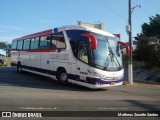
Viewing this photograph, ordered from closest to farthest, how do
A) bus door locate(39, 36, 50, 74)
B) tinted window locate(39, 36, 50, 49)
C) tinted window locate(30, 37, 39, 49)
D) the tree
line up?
1. bus door locate(39, 36, 50, 74)
2. tinted window locate(39, 36, 50, 49)
3. tinted window locate(30, 37, 39, 49)
4. the tree

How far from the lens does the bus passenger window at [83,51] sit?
48.8 feet

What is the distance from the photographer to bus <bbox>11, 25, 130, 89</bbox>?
14.5 metres

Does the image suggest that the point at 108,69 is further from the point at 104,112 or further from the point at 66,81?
the point at 104,112

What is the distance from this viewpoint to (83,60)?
589 inches

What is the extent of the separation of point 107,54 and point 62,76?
3.30 meters

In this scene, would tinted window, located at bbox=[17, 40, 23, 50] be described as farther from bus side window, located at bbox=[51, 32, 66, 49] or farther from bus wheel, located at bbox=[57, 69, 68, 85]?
bus wheel, located at bbox=[57, 69, 68, 85]

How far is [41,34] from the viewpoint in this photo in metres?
19.8

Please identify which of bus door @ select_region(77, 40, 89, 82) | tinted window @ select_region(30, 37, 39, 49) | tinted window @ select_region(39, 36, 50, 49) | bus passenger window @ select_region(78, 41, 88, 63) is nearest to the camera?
bus door @ select_region(77, 40, 89, 82)

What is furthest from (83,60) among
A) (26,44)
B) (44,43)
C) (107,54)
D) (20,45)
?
(20,45)

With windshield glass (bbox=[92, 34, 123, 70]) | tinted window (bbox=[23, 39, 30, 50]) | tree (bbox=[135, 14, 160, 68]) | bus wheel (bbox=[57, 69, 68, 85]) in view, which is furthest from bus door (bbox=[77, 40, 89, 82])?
tree (bbox=[135, 14, 160, 68])

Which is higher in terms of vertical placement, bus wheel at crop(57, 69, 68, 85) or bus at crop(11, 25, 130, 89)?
bus at crop(11, 25, 130, 89)

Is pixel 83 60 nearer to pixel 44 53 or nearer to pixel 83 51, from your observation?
pixel 83 51

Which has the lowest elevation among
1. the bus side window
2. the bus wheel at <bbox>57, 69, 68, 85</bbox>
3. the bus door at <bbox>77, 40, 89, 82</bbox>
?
the bus wheel at <bbox>57, 69, 68, 85</bbox>

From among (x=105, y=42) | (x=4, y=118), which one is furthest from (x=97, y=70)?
(x=4, y=118)
